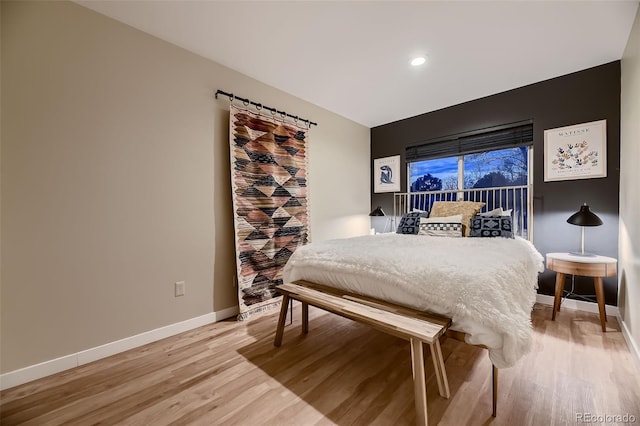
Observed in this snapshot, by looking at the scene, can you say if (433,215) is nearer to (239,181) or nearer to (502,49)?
(502,49)

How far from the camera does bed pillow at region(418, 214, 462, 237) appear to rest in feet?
9.04

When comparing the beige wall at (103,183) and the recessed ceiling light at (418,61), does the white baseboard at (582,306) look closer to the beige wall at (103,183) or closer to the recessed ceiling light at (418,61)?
the recessed ceiling light at (418,61)

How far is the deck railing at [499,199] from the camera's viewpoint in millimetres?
2958

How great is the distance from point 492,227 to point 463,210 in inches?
14.9

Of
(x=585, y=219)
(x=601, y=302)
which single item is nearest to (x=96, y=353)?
(x=601, y=302)

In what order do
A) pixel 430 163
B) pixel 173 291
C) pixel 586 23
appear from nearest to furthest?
pixel 586 23, pixel 173 291, pixel 430 163

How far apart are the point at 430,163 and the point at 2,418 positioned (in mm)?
4459

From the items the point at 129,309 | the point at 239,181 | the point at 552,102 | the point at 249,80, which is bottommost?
the point at 129,309

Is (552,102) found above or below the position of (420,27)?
below

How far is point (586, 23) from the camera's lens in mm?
1938

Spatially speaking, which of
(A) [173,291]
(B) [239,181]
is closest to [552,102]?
(B) [239,181]

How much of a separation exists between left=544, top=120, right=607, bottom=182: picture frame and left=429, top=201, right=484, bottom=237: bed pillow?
2.53ft

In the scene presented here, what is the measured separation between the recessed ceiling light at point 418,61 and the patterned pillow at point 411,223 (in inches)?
65.1

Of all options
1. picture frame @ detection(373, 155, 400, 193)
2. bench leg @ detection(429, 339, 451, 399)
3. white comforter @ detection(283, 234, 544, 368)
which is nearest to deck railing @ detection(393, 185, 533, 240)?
picture frame @ detection(373, 155, 400, 193)
